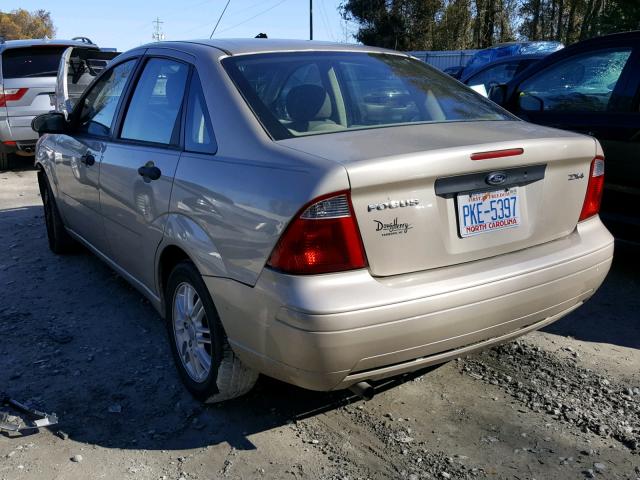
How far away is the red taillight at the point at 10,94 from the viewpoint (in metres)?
9.80

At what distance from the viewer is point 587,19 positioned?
24922 millimetres

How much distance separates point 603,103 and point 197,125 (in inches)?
127

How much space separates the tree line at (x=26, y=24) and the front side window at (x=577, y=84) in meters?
104

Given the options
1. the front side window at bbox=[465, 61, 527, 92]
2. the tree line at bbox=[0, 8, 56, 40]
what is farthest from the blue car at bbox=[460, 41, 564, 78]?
the tree line at bbox=[0, 8, 56, 40]

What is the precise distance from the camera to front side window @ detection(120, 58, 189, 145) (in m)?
3.27

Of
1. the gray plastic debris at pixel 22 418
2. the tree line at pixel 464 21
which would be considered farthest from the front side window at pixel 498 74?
the tree line at pixel 464 21

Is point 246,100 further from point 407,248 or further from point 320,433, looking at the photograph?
point 320,433

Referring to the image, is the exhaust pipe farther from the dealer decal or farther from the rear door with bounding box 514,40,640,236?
the rear door with bounding box 514,40,640,236

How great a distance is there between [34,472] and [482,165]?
2232 millimetres

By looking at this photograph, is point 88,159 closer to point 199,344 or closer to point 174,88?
point 174,88

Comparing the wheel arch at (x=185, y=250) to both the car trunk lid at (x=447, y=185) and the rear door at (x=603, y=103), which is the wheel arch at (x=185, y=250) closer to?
the car trunk lid at (x=447, y=185)

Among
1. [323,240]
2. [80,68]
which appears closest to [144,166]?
[323,240]

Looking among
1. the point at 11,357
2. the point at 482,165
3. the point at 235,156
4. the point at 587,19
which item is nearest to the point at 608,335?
the point at 482,165

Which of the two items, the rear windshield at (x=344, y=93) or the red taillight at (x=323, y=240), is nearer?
the red taillight at (x=323, y=240)
